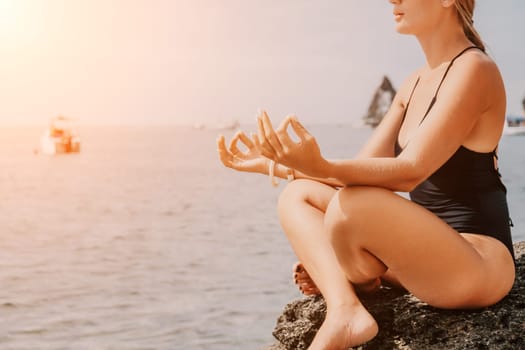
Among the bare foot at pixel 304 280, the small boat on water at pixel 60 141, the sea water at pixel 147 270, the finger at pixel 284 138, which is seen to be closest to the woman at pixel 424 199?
the finger at pixel 284 138

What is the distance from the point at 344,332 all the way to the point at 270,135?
74cm

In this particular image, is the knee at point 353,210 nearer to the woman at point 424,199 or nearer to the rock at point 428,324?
the woman at point 424,199

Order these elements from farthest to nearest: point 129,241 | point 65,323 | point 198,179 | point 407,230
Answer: point 198,179 < point 129,241 < point 65,323 < point 407,230

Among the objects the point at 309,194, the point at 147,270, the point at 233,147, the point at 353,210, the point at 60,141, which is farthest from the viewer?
the point at 60,141

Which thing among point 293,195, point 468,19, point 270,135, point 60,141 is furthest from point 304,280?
point 60,141

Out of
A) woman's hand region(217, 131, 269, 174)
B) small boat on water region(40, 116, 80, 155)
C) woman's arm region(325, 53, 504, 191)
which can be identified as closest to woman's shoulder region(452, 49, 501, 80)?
woman's arm region(325, 53, 504, 191)

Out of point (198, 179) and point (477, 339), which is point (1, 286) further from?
point (198, 179)

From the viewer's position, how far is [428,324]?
2.37m

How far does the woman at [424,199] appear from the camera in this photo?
6.75 ft

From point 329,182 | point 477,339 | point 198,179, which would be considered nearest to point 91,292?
Answer: point 329,182

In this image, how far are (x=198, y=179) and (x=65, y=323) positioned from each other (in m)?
15.8

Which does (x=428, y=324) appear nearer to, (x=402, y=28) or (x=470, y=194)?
(x=470, y=194)

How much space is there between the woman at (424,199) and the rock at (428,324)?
6cm

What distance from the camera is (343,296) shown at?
229 centimetres
